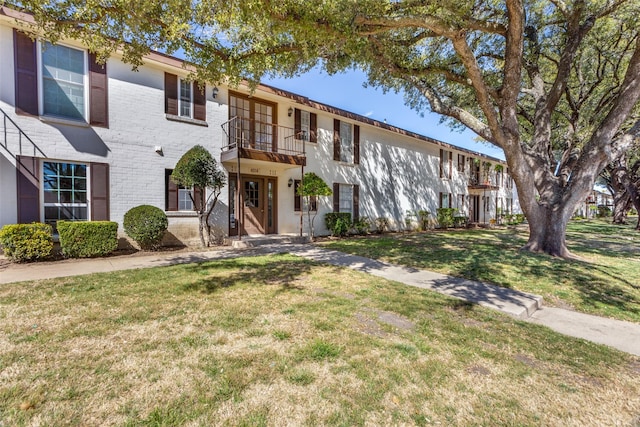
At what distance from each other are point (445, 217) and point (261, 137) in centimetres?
1362

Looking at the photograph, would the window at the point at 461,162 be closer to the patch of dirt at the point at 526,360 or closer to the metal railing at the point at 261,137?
the metal railing at the point at 261,137

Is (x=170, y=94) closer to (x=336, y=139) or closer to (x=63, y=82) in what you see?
(x=63, y=82)

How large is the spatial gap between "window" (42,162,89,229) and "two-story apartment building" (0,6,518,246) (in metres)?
0.02

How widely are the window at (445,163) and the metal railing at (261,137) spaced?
1193cm

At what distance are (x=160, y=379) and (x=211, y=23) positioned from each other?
20.9ft

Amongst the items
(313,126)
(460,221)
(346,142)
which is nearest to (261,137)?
(313,126)

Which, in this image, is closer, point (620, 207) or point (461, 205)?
point (461, 205)

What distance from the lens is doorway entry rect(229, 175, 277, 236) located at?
10.7 m

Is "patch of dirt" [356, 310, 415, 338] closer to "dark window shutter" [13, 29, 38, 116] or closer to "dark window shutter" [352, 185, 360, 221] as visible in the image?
"dark window shutter" [13, 29, 38, 116]

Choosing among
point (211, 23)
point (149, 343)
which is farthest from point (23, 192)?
point (149, 343)

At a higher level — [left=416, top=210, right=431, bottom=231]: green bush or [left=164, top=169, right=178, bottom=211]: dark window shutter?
[left=164, top=169, right=178, bottom=211]: dark window shutter

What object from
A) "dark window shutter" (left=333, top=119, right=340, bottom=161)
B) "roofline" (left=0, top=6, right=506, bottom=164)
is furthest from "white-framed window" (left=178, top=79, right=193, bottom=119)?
"dark window shutter" (left=333, top=119, right=340, bottom=161)

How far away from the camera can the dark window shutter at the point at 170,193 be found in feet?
30.2

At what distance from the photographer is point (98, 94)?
8.05 metres
